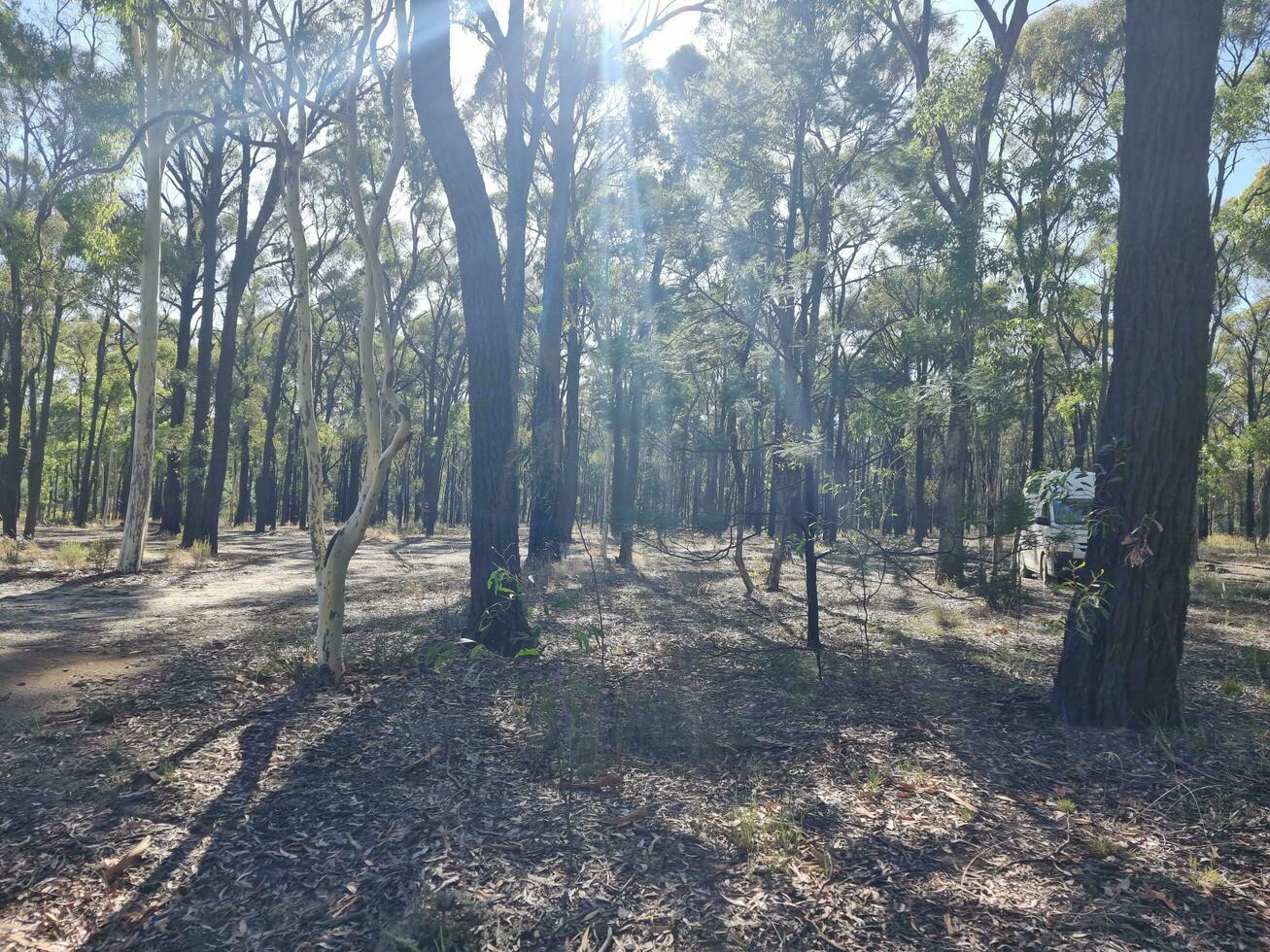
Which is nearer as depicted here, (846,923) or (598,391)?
(846,923)

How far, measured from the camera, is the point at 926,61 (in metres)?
13.5

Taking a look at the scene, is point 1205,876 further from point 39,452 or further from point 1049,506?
point 39,452

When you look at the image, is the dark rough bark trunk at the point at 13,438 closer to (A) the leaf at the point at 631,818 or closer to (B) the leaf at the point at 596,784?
(B) the leaf at the point at 596,784

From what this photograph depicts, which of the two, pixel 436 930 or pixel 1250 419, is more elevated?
pixel 1250 419

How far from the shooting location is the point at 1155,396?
174 inches

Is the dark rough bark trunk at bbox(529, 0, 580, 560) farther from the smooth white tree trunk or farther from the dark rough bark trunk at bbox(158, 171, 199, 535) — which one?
the dark rough bark trunk at bbox(158, 171, 199, 535)

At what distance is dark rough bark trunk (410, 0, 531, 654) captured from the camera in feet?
20.8

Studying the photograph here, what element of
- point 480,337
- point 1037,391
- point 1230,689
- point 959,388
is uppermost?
point 1037,391

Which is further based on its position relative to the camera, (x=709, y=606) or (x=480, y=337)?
(x=709, y=606)

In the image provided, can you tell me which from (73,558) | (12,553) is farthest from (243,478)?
(73,558)

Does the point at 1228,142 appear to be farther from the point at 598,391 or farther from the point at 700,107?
the point at 598,391

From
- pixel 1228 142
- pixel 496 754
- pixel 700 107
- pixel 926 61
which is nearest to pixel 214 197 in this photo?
pixel 700 107

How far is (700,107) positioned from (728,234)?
8.19 ft

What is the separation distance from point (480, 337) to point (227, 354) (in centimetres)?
1306
